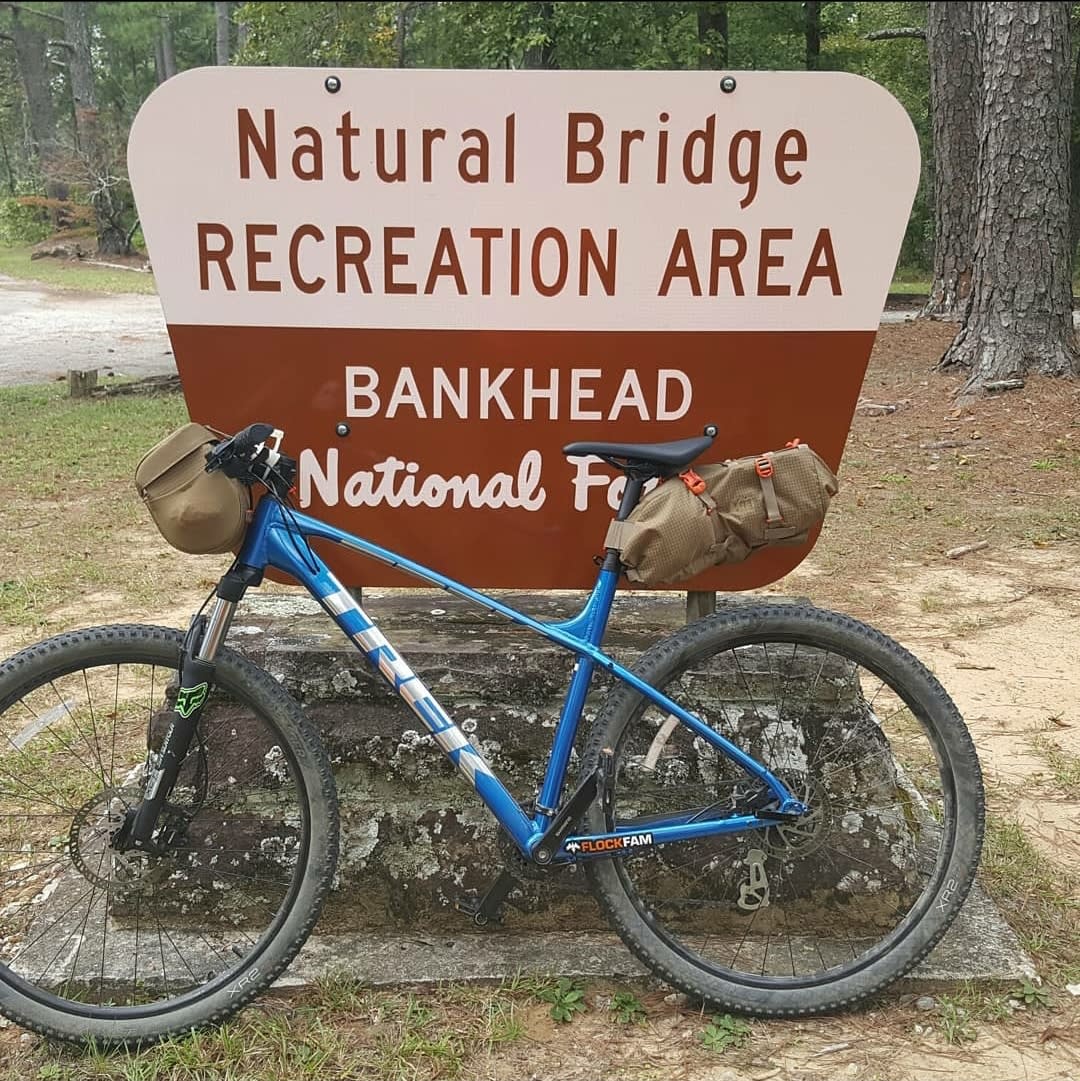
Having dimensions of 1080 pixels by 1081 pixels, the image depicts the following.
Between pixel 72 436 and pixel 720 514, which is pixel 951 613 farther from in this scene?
pixel 72 436

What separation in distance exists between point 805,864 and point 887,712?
1.45m

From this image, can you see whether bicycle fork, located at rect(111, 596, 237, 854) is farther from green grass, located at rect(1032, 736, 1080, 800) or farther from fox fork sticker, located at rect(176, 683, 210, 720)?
green grass, located at rect(1032, 736, 1080, 800)

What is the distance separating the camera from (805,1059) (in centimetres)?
213

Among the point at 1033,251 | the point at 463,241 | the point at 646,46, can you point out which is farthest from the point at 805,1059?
the point at 646,46

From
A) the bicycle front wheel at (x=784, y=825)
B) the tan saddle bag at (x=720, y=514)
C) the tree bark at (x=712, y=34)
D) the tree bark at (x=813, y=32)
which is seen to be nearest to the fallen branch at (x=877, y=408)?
the bicycle front wheel at (x=784, y=825)

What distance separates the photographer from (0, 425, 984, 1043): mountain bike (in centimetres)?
216

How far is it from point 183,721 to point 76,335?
14816 millimetres

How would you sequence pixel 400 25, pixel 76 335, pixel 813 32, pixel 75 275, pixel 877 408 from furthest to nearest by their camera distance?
pixel 75 275, pixel 813 32, pixel 400 25, pixel 76 335, pixel 877 408

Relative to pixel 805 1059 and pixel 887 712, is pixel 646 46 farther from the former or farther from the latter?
pixel 805 1059

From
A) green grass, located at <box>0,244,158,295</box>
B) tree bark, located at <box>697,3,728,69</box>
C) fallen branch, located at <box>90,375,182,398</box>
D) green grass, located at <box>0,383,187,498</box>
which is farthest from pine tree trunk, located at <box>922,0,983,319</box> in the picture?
green grass, located at <box>0,244,158,295</box>

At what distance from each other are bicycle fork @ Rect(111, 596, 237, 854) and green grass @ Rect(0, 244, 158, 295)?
2138 cm

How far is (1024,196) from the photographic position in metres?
7.54

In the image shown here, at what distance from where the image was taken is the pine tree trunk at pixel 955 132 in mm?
10562

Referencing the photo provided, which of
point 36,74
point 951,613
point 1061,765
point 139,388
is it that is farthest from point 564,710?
point 36,74
